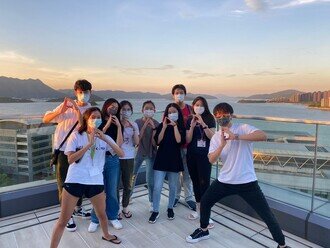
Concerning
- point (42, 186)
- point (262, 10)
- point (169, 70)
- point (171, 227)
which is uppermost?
point (262, 10)

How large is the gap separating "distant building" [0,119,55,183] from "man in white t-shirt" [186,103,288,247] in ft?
7.17

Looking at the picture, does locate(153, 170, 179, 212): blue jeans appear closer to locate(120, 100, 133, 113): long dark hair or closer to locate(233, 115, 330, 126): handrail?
locate(120, 100, 133, 113): long dark hair

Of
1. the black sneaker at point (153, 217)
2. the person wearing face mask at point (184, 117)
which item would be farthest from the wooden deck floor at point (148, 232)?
the person wearing face mask at point (184, 117)

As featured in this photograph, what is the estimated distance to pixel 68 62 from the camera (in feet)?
47.4

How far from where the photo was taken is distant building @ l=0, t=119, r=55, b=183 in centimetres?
313

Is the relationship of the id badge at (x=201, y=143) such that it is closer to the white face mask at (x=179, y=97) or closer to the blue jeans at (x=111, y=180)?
the white face mask at (x=179, y=97)

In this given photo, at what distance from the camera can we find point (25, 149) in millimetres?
3230

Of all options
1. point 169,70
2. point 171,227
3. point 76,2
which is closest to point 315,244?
point 171,227

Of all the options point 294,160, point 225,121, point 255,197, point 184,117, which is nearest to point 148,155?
point 184,117

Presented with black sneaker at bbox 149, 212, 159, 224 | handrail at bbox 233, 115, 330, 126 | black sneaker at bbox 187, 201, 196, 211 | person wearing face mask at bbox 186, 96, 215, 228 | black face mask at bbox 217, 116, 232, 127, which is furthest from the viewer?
black sneaker at bbox 187, 201, 196, 211

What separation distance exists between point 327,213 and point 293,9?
12268mm

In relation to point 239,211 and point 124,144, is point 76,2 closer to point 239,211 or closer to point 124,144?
point 124,144

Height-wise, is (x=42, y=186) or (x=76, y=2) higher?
(x=76, y=2)

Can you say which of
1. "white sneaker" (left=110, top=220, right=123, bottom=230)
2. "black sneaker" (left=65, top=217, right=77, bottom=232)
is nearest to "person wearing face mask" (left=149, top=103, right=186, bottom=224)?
"white sneaker" (left=110, top=220, right=123, bottom=230)
